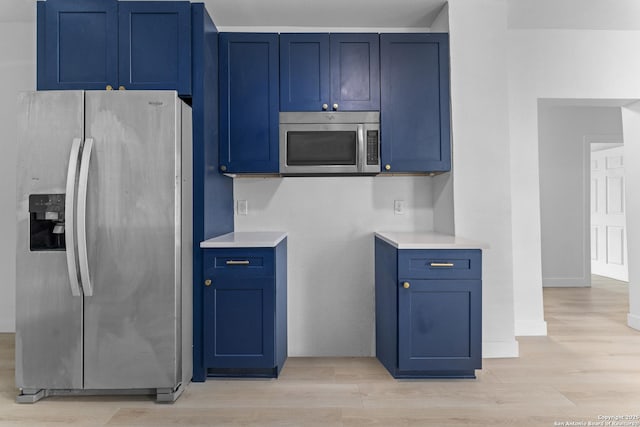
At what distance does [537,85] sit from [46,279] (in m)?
3.99

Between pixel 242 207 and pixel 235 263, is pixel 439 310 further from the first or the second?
pixel 242 207

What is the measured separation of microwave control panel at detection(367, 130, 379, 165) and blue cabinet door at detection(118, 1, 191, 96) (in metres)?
1.30

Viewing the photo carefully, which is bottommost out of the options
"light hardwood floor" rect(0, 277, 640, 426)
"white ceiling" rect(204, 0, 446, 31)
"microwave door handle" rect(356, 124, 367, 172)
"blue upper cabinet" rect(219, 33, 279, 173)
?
"light hardwood floor" rect(0, 277, 640, 426)

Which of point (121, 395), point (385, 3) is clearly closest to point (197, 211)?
point (121, 395)

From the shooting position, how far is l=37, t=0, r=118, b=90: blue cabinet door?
8.75 feet

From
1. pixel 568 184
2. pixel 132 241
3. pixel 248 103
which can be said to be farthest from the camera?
→ pixel 568 184

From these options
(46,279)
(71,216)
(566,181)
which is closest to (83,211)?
(71,216)

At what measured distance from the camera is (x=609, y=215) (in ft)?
22.0

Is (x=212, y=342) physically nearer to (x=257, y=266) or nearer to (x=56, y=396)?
(x=257, y=266)

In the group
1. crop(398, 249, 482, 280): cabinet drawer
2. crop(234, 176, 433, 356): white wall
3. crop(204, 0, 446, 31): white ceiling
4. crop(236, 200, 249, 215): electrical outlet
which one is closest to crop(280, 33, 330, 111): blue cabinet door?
crop(204, 0, 446, 31): white ceiling

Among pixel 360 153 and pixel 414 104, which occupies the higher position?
pixel 414 104

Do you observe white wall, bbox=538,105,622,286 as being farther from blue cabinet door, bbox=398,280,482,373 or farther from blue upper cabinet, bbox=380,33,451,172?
blue cabinet door, bbox=398,280,482,373

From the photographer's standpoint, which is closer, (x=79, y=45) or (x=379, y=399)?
(x=379, y=399)

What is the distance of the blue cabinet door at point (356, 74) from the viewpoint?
10.1ft
